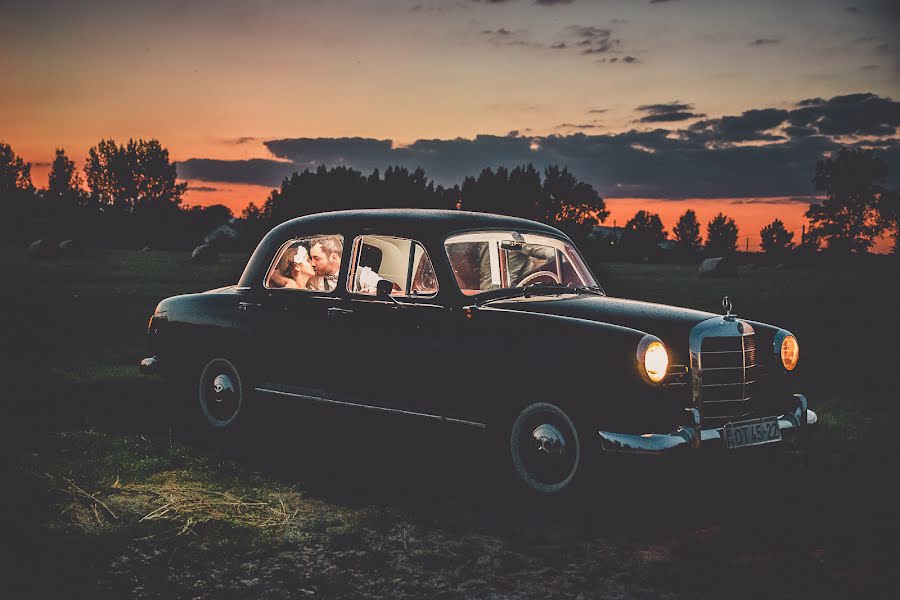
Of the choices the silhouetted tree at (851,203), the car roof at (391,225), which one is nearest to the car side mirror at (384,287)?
the car roof at (391,225)

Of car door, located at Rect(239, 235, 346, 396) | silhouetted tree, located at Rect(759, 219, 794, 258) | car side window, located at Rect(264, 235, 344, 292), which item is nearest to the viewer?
car door, located at Rect(239, 235, 346, 396)

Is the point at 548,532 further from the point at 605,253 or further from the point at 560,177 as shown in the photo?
the point at 560,177

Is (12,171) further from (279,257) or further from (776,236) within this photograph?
(279,257)

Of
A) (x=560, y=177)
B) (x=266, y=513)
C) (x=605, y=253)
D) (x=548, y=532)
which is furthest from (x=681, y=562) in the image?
(x=560, y=177)

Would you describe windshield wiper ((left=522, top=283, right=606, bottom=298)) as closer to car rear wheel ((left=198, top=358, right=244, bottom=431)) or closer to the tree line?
car rear wheel ((left=198, top=358, right=244, bottom=431))

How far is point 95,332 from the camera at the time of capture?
16.1 m

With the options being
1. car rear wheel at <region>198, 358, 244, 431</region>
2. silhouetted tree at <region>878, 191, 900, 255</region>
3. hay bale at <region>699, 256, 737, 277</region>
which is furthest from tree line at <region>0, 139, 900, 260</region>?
car rear wheel at <region>198, 358, 244, 431</region>

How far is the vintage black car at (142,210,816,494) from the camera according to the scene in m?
5.63

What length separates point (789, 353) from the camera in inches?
255

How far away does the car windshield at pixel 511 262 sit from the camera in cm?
680

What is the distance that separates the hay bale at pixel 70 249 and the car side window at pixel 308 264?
44.8 metres

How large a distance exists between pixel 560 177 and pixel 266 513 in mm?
134060

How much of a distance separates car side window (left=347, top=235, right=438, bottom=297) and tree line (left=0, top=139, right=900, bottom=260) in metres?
59.4

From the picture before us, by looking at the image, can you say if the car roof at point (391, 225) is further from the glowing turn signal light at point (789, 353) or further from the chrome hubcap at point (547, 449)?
the glowing turn signal light at point (789, 353)
